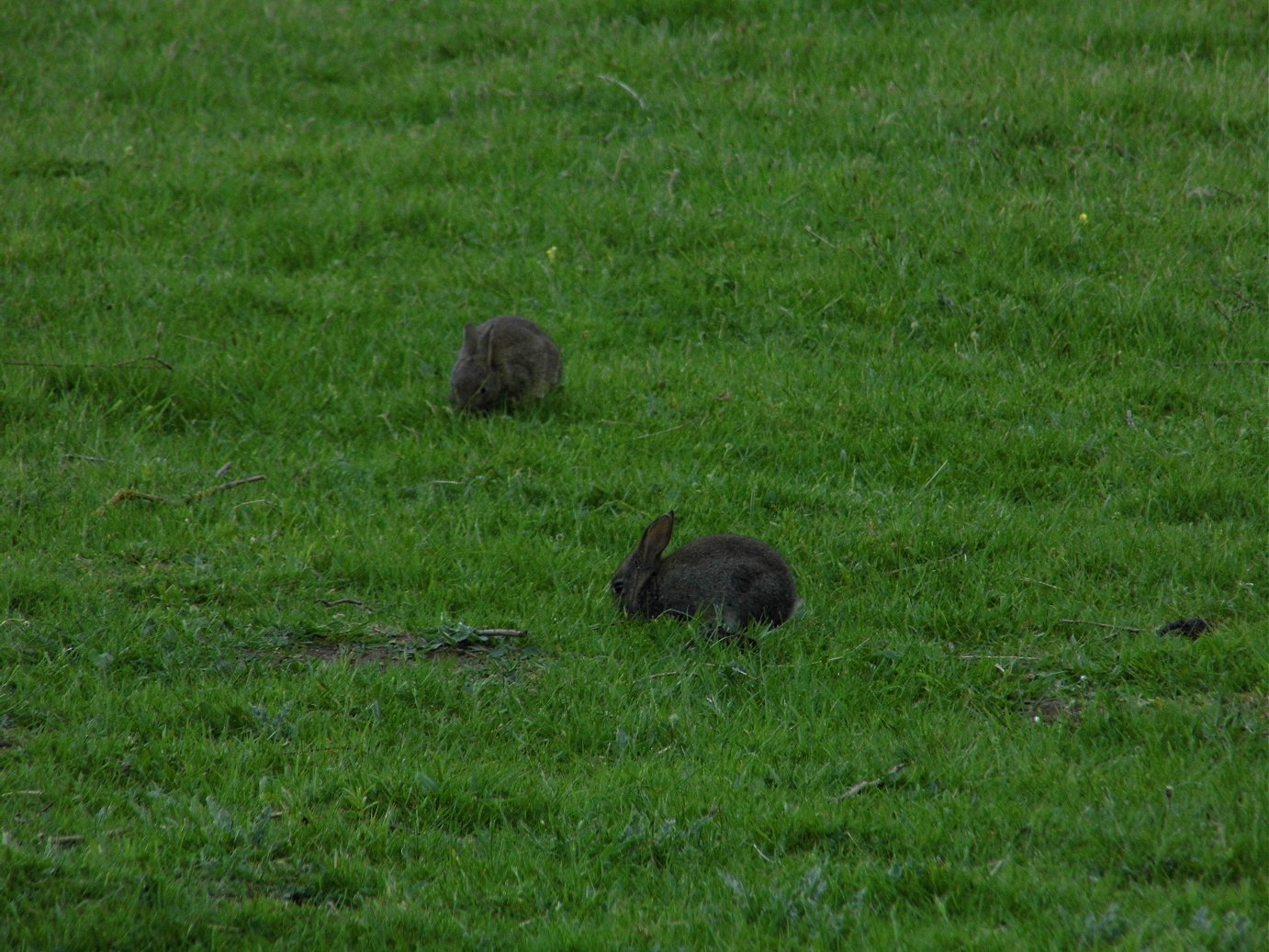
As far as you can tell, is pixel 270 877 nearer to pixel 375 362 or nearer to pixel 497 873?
pixel 497 873

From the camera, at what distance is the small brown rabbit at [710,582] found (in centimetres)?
745

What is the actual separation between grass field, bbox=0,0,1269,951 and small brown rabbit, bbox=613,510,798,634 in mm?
129

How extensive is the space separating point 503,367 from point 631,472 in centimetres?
139

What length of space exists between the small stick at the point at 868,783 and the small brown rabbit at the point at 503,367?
15.8 feet

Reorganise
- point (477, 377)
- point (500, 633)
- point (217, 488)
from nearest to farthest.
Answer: point (500, 633) → point (217, 488) → point (477, 377)

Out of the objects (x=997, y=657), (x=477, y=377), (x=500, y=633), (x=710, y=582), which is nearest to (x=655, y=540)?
(x=710, y=582)

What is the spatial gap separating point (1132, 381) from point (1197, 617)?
3.19 metres

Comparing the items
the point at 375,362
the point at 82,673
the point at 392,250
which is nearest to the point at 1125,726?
the point at 82,673

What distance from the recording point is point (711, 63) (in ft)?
48.2

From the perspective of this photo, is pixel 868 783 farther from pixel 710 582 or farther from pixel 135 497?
pixel 135 497

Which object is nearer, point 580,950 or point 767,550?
point 580,950

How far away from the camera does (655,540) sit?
7.69 metres

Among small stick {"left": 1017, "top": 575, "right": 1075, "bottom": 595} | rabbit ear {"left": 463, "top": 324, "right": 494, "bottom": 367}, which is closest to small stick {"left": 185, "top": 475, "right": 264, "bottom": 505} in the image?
rabbit ear {"left": 463, "top": 324, "right": 494, "bottom": 367}

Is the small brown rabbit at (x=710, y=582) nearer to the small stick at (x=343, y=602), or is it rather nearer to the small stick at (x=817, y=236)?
the small stick at (x=343, y=602)
